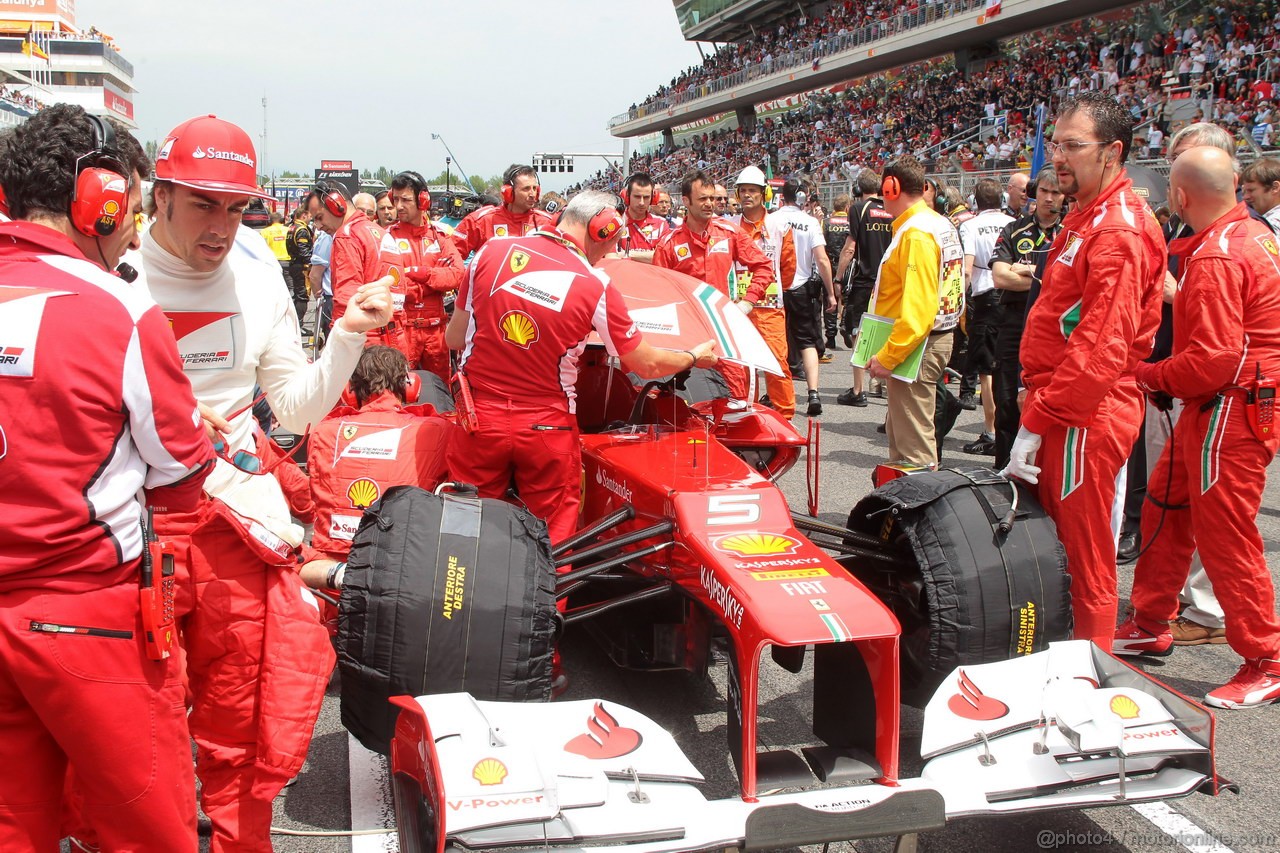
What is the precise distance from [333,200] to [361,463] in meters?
4.60

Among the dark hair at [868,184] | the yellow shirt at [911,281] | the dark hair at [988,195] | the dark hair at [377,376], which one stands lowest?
the dark hair at [377,376]

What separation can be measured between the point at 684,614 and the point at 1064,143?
2183 millimetres

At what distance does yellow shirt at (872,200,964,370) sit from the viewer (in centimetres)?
521

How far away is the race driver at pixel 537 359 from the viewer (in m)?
4.05

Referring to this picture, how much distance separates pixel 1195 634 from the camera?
4.80 meters

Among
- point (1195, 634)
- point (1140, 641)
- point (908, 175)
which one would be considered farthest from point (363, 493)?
point (1195, 634)

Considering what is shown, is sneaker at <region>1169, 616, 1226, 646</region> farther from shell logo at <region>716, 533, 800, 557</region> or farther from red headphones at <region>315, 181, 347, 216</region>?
red headphones at <region>315, 181, 347, 216</region>

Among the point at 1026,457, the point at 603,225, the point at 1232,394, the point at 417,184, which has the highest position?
the point at 417,184

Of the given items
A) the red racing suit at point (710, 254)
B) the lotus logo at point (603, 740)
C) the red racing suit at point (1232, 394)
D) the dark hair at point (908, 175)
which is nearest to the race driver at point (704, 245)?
the red racing suit at point (710, 254)

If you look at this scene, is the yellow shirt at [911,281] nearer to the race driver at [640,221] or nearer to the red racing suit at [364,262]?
the red racing suit at [364,262]

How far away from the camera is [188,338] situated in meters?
2.76

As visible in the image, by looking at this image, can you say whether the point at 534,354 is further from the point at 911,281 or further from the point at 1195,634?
the point at 1195,634

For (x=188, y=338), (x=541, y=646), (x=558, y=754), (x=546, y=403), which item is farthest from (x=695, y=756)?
(x=188, y=338)

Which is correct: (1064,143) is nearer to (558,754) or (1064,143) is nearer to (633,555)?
(633,555)
